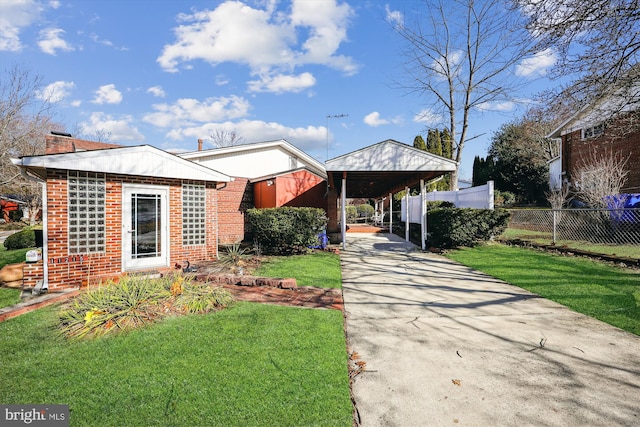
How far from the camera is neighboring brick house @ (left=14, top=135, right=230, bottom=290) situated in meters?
6.21

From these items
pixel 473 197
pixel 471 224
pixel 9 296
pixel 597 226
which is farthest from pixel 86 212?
pixel 597 226

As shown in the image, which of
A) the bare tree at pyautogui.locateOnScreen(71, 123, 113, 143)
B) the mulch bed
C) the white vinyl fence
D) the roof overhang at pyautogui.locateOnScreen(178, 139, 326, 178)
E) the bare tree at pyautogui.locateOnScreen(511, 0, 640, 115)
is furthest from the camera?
the bare tree at pyautogui.locateOnScreen(71, 123, 113, 143)

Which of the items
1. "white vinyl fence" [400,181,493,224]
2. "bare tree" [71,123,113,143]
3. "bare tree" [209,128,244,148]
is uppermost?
"bare tree" [209,128,244,148]

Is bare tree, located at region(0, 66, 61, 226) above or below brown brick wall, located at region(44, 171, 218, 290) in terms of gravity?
above

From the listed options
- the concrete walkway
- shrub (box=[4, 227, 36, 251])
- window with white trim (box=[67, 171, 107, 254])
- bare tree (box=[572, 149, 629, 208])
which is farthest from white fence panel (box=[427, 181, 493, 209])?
shrub (box=[4, 227, 36, 251])

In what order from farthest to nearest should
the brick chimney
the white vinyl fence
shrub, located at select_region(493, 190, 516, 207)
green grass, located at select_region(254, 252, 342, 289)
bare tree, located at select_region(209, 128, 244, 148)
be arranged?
bare tree, located at select_region(209, 128, 244, 148), shrub, located at select_region(493, 190, 516, 207), the white vinyl fence, the brick chimney, green grass, located at select_region(254, 252, 342, 289)

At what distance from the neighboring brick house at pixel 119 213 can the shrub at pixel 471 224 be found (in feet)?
26.5

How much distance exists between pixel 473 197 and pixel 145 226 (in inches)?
505

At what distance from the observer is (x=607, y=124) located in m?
6.52

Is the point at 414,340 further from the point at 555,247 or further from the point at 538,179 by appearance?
the point at 538,179

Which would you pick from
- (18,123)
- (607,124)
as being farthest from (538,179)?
(18,123)

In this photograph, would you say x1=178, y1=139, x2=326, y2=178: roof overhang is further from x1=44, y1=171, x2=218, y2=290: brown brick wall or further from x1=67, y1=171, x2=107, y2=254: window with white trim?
x1=67, y1=171, x2=107, y2=254: window with white trim

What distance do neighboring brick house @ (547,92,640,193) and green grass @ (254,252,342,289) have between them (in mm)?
6719

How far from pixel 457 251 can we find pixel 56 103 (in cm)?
2392
